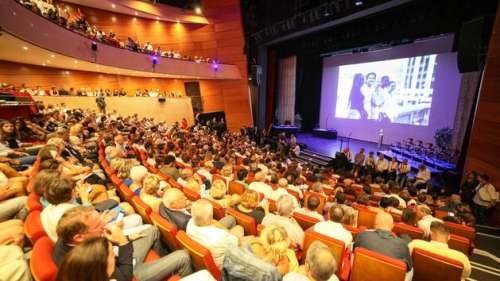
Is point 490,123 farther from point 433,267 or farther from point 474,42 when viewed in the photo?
point 433,267

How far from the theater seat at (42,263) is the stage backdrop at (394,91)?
1172 centimetres

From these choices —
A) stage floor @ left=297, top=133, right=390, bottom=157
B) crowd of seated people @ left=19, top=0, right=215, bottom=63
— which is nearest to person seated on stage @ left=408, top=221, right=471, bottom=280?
stage floor @ left=297, top=133, right=390, bottom=157

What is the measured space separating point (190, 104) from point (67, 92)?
6.59 meters

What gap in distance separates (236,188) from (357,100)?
1110 cm

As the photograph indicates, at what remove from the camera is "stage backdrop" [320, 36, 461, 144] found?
9.36 metres

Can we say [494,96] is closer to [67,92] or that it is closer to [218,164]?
[218,164]

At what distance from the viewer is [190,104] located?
16.2 meters

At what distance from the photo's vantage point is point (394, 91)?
1080 centimetres

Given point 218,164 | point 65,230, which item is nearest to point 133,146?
point 218,164

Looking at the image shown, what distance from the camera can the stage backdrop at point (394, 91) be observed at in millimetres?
9359

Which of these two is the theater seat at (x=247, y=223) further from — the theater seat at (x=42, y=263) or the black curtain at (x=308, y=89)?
the black curtain at (x=308, y=89)

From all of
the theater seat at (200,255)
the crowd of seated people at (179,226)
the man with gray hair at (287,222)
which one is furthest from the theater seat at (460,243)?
the theater seat at (200,255)

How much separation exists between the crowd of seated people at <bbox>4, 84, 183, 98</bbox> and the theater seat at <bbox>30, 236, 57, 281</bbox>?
971 cm

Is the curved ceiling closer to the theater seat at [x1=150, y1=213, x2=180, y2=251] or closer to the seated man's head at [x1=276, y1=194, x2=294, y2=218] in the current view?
the theater seat at [x1=150, y1=213, x2=180, y2=251]
